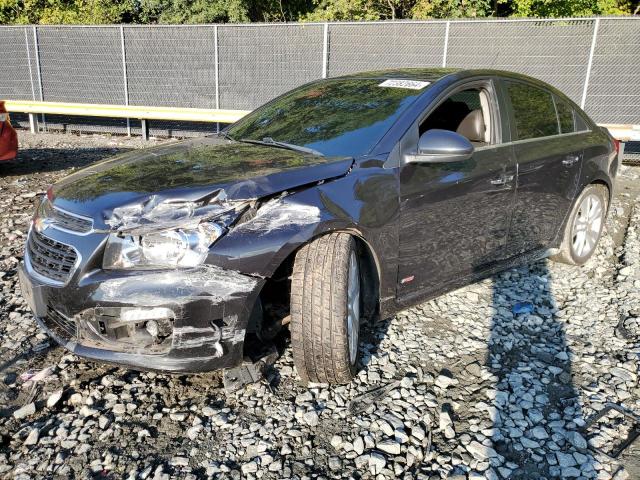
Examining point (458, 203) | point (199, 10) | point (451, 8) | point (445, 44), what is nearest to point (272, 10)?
point (199, 10)

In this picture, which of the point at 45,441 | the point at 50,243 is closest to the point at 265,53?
the point at 50,243

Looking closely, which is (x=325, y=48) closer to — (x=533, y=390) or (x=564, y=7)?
(x=564, y=7)

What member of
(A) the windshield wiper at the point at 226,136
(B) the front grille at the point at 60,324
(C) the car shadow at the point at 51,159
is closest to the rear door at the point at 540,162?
(A) the windshield wiper at the point at 226,136

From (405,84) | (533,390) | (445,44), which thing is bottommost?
(533,390)

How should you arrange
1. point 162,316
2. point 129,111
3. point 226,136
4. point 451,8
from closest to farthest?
point 162,316
point 226,136
point 129,111
point 451,8

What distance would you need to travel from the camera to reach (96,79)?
40.1 ft

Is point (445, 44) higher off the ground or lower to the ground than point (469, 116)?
higher

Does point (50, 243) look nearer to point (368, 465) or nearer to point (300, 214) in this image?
point (300, 214)

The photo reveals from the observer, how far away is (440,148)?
3203mm

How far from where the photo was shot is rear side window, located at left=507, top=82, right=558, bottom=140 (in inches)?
162

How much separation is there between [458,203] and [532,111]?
1303 mm

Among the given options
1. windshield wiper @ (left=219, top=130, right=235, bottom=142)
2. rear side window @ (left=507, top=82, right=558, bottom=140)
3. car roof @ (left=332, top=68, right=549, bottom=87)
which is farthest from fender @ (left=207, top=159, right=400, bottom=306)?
rear side window @ (left=507, top=82, right=558, bottom=140)

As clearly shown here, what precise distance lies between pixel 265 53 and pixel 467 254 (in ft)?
28.0

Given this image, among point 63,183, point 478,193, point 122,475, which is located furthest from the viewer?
point 478,193
